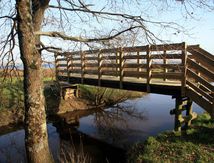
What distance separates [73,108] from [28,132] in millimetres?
11270

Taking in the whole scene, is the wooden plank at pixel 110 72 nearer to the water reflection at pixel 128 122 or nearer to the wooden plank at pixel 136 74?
the wooden plank at pixel 136 74

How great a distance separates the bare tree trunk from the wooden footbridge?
0.86m

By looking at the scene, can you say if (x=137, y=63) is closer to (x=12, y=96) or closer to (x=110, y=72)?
(x=110, y=72)

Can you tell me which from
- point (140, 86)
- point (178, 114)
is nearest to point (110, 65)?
point (140, 86)

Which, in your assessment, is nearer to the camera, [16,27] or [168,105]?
[16,27]

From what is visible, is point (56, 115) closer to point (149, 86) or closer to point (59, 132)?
point (59, 132)

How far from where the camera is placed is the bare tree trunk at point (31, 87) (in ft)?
21.8

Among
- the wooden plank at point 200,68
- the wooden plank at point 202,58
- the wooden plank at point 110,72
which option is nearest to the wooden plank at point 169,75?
the wooden plank at point 200,68

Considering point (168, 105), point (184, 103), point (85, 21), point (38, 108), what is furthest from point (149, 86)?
point (168, 105)

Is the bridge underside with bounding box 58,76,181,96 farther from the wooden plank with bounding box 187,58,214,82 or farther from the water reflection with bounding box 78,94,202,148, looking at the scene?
the water reflection with bounding box 78,94,202,148

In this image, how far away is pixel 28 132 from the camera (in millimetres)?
6898

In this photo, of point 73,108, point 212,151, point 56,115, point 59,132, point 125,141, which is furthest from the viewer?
point 73,108

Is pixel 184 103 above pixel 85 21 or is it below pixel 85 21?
below

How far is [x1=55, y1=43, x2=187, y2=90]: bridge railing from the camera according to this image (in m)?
10.0
